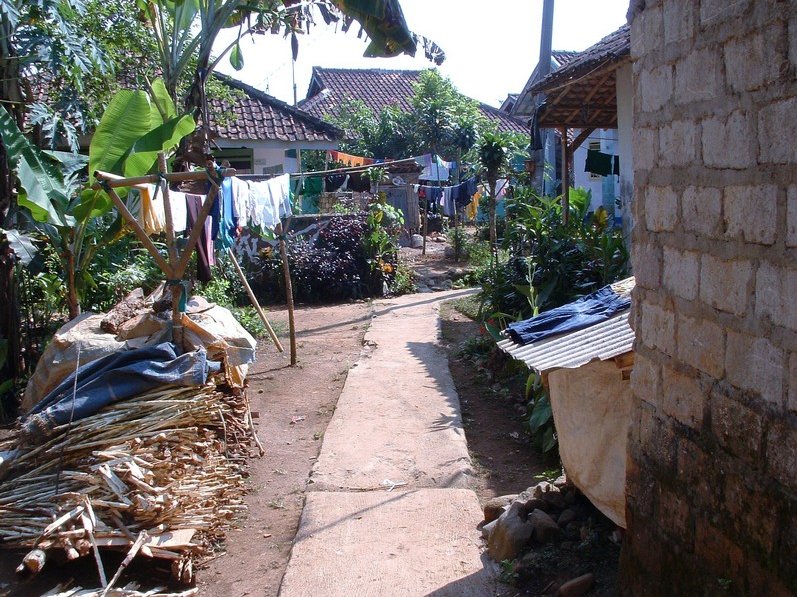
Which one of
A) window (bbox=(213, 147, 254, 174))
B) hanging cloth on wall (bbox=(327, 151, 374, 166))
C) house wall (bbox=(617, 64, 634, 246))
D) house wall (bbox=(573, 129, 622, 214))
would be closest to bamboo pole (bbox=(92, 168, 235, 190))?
house wall (bbox=(617, 64, 634, 246))

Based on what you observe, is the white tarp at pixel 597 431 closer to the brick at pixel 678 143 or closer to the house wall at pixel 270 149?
the brick at pixel 678 143

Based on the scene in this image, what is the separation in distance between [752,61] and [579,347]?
1.99 m

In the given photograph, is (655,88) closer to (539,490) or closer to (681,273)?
(681,273)

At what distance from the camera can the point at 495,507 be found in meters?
5.25

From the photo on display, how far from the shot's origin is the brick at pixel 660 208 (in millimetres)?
3598

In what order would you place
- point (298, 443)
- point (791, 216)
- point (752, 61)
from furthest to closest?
point (298, 443) → point (752, 61) → point (791, 216)

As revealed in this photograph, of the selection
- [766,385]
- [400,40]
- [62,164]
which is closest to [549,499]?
[766,385]

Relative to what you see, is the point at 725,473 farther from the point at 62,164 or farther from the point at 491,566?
the point at 62,164

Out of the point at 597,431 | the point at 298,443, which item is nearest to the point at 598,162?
the point at 298,443

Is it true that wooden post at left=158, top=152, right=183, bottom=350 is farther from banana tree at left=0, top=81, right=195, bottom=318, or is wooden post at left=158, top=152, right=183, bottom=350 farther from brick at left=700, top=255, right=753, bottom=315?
brick at left=700, top=255, right=753, bottom=315

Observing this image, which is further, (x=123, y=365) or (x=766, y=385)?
(x=123, y=365)

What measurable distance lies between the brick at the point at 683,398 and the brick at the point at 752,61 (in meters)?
1.23

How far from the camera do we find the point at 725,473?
3.16 m

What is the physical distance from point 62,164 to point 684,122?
6352 millimetres
